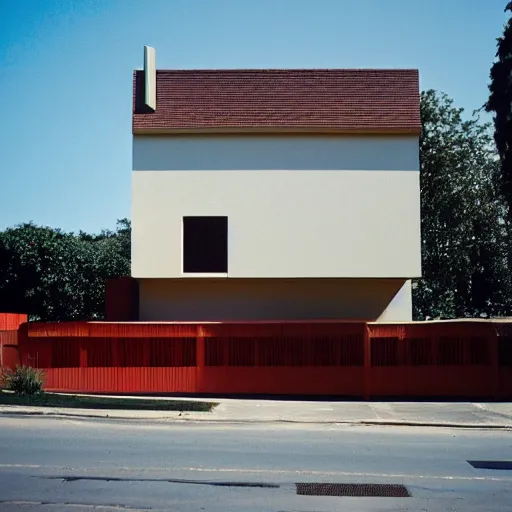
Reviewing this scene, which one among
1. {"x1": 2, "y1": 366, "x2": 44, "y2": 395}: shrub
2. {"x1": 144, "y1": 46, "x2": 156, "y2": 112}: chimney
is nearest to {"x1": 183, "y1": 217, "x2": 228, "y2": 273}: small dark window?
{"x1": 144, "y1": 46, "x2": 156, "y2": 112}: chimney

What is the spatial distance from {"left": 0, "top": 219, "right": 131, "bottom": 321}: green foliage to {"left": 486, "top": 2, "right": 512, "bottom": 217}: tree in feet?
79.9

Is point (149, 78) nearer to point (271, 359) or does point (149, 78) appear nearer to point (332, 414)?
point (271, 359)

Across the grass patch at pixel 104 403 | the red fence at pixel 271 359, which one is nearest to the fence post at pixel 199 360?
the red fence at pixel 271 359

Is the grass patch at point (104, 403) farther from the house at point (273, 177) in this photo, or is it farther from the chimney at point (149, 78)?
the chimney at point (149, 78)

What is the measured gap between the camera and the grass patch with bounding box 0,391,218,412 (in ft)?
62.1

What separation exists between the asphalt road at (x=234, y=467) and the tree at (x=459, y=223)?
28.8m

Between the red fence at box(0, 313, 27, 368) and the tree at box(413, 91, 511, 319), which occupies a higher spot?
the tree at box(413, 91, 511, 319)

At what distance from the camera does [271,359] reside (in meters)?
22.1

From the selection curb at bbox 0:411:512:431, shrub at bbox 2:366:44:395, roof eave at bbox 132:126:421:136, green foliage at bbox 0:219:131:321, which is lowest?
curb at bbox 0:411:512:431

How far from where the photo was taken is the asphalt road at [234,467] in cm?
896

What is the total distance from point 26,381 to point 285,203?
385 inches

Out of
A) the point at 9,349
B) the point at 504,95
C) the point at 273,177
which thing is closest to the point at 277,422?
the point at 9,349

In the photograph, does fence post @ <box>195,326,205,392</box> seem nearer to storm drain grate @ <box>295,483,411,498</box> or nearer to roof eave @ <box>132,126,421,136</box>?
roof eave @ <box>132,126,421,136</box>

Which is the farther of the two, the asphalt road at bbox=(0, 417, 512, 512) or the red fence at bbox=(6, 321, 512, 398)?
the red fence at bbox=(6, 321, 512, 398)
